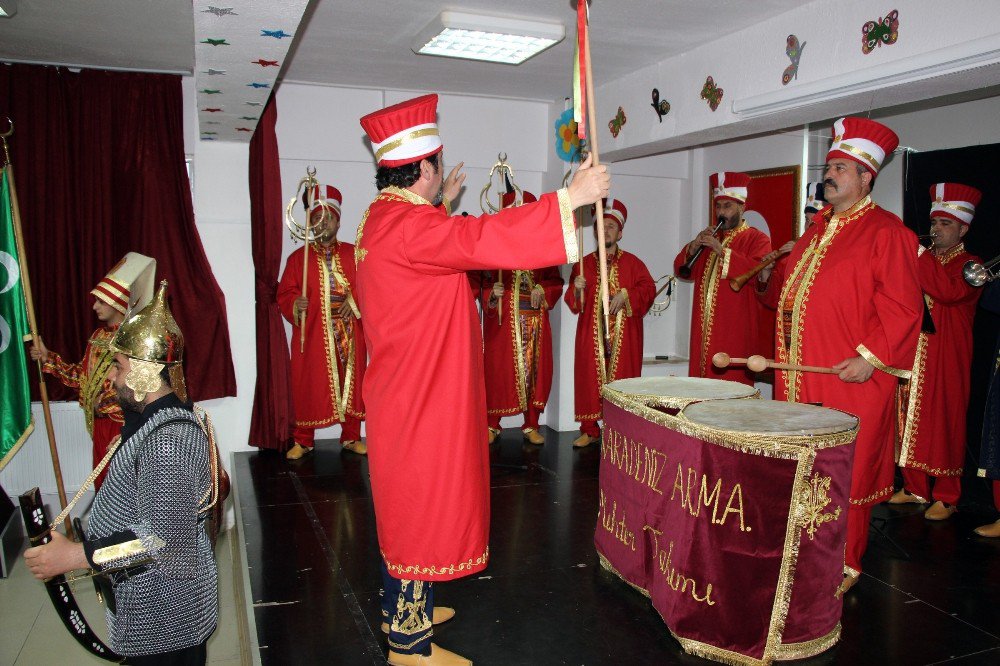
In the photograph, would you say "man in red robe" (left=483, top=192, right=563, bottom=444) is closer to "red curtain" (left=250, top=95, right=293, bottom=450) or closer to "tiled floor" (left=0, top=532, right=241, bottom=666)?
"red curtain" (left=250, top=95, right=293, bottom=450)

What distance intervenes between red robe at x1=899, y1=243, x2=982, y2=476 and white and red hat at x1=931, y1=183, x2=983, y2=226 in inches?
6.7

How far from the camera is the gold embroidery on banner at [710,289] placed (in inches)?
193

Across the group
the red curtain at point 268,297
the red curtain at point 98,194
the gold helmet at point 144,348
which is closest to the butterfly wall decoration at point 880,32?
the gold helmet at point 144,348

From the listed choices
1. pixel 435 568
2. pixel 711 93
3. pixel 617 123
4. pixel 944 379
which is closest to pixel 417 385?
pixel 435 568

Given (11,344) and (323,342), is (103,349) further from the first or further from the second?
(323,342)

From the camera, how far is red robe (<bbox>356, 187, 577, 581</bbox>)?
7.24ft

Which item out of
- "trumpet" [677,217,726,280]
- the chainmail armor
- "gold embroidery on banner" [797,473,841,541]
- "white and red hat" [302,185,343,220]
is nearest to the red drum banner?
"gold embroidery on banner" [797,473,841,541]

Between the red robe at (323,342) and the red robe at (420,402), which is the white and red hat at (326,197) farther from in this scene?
the red robe at (420,402)

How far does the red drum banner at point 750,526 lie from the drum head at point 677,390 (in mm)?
135

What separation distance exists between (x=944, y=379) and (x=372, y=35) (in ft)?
12.5

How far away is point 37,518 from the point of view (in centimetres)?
176

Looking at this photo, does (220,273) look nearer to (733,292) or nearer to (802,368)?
(733,292)

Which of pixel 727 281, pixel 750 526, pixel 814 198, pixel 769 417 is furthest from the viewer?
pixel 814 198

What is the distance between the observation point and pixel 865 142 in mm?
2971
